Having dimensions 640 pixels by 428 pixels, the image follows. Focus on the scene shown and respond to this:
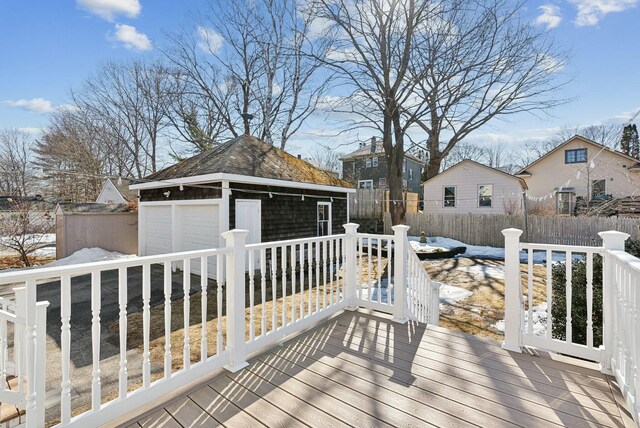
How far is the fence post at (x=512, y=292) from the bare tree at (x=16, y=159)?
74.6ft

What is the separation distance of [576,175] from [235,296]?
20.1 meters

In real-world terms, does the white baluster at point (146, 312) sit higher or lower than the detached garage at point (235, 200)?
lower

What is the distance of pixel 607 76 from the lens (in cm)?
945

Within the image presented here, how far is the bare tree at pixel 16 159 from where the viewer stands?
1739 cm

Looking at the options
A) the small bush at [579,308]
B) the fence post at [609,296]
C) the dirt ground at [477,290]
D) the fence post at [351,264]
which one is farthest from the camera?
the dirt ground at [477,290]


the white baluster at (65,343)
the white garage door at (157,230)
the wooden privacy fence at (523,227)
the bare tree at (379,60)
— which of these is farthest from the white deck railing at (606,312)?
the wooden privacy fence at (523,227)

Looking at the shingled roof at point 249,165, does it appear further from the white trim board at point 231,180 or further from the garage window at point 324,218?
the garage window at point 324,218

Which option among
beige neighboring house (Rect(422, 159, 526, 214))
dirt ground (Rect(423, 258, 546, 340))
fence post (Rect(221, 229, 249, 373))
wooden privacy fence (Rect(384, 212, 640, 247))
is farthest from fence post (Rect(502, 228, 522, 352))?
beige neighboring house (Rect(422, 159, 526, 214))

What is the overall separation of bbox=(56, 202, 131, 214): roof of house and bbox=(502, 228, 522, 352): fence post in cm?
1157

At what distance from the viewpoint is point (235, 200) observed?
23.2 ft

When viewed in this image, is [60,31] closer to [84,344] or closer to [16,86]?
[16,86]

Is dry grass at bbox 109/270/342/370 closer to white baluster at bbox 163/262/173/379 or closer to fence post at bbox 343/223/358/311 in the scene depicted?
fence post at bbox 343/223/358/311

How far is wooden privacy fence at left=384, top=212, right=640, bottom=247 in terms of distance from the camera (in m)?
10.6

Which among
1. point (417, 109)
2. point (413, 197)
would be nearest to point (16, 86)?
point (417, 109)
